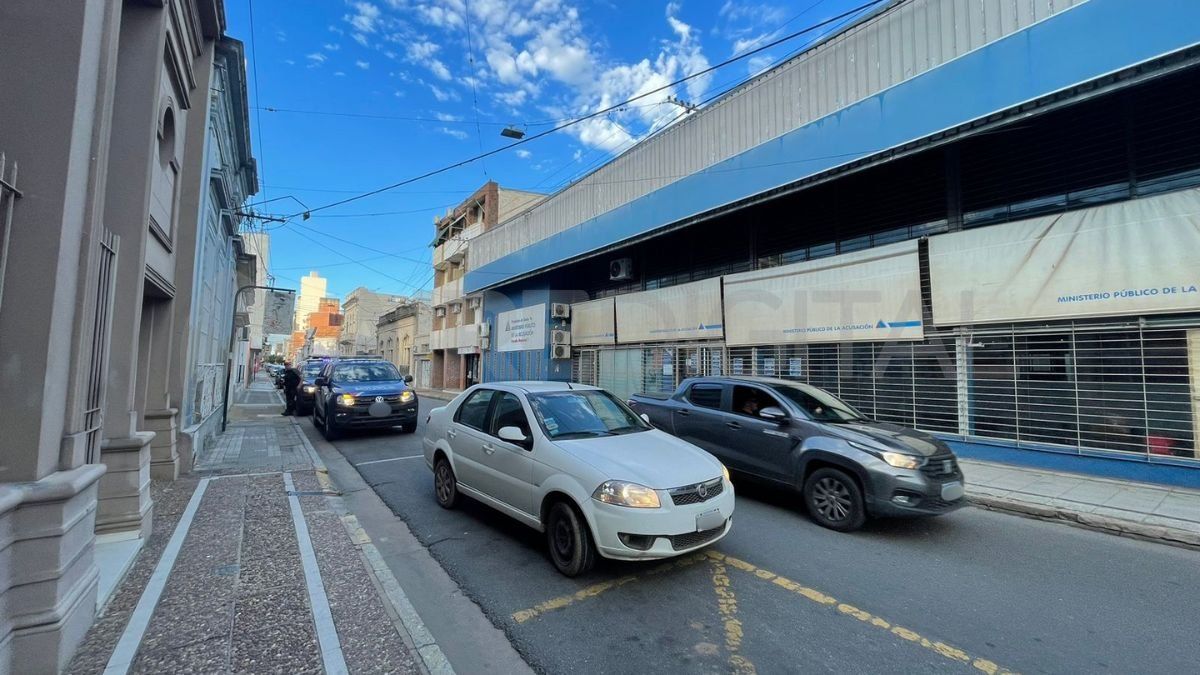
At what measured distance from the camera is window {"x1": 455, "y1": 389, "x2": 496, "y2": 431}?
18.6 feet

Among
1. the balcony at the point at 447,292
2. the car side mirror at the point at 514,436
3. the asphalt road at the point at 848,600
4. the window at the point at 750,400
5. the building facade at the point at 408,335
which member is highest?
the balcony at the point at 447,292

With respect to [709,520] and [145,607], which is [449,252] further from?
[709,520]

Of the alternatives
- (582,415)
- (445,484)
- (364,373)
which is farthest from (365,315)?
(582,415)

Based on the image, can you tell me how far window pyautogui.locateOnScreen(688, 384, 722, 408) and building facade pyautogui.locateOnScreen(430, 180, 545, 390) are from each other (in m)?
20.4

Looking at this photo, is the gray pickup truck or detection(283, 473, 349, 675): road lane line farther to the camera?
the gray pickup truck

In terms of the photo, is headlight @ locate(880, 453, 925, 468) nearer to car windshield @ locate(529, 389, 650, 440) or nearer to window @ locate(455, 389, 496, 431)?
car windshield @ locate(529, 389, 650, 440)

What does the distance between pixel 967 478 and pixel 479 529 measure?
23.9 feet

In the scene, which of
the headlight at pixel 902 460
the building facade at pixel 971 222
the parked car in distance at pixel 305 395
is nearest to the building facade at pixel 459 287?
the parked car in distance at pixel 305 395

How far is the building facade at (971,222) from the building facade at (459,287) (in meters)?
17.4

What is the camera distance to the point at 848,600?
3.86 metres

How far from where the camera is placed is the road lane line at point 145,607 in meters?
2.70

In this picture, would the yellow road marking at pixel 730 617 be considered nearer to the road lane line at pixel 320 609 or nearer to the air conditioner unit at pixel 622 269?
the road lane line at pixel 320 609

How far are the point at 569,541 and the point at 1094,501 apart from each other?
22.8ft

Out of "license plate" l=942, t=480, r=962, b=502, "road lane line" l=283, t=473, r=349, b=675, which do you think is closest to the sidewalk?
"road lane line" l=283, t=473, r=349, b=675
